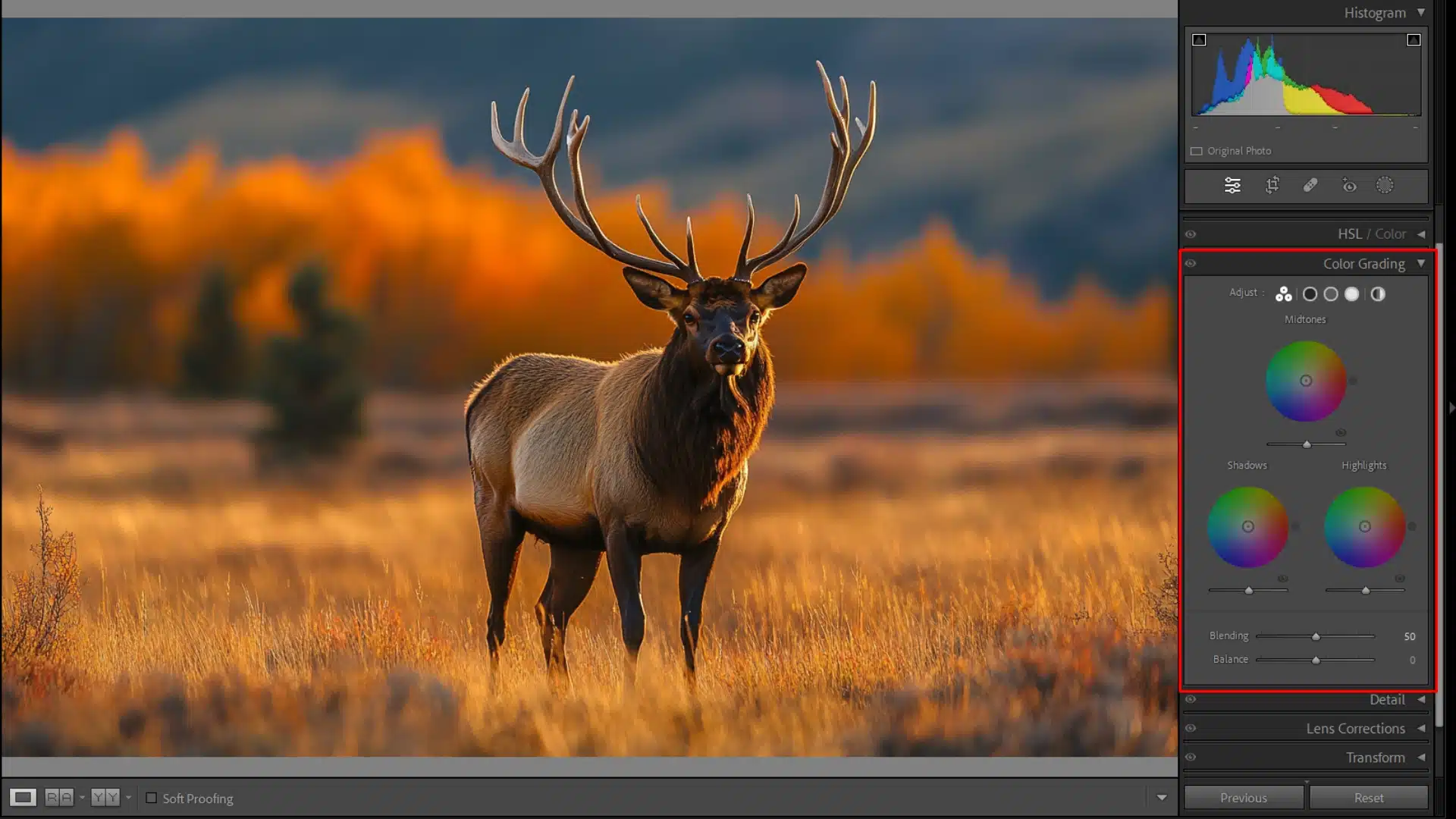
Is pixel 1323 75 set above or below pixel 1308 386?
above

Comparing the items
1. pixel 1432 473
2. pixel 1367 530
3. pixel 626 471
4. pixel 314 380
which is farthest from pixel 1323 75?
pixel 314 380

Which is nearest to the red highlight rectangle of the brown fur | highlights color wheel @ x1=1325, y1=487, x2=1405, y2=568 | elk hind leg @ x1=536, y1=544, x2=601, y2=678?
highlights color wheel @ x1=1325, y1=487, x2=1405, y2=568

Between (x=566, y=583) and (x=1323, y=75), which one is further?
(x=566, y=583)

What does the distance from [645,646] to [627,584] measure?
0.52 m

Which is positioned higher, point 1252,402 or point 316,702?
point 1252,402

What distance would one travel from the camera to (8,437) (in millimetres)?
28062

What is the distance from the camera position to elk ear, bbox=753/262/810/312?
704 cm

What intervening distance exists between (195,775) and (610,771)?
56.1 inches

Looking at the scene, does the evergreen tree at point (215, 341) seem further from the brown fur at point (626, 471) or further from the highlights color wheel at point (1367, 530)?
the highlights color wheel at point (1367, 530)

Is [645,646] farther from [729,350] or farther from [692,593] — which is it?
[729,350]

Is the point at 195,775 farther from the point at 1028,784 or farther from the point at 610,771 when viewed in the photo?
the point at 1028,784

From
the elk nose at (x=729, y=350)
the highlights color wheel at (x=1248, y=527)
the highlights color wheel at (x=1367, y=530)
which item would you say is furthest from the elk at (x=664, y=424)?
the highlights color wheel at (x=1367, y=530)

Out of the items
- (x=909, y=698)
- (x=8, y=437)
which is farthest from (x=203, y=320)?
(x=909, y=698)

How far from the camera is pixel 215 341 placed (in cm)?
3734
